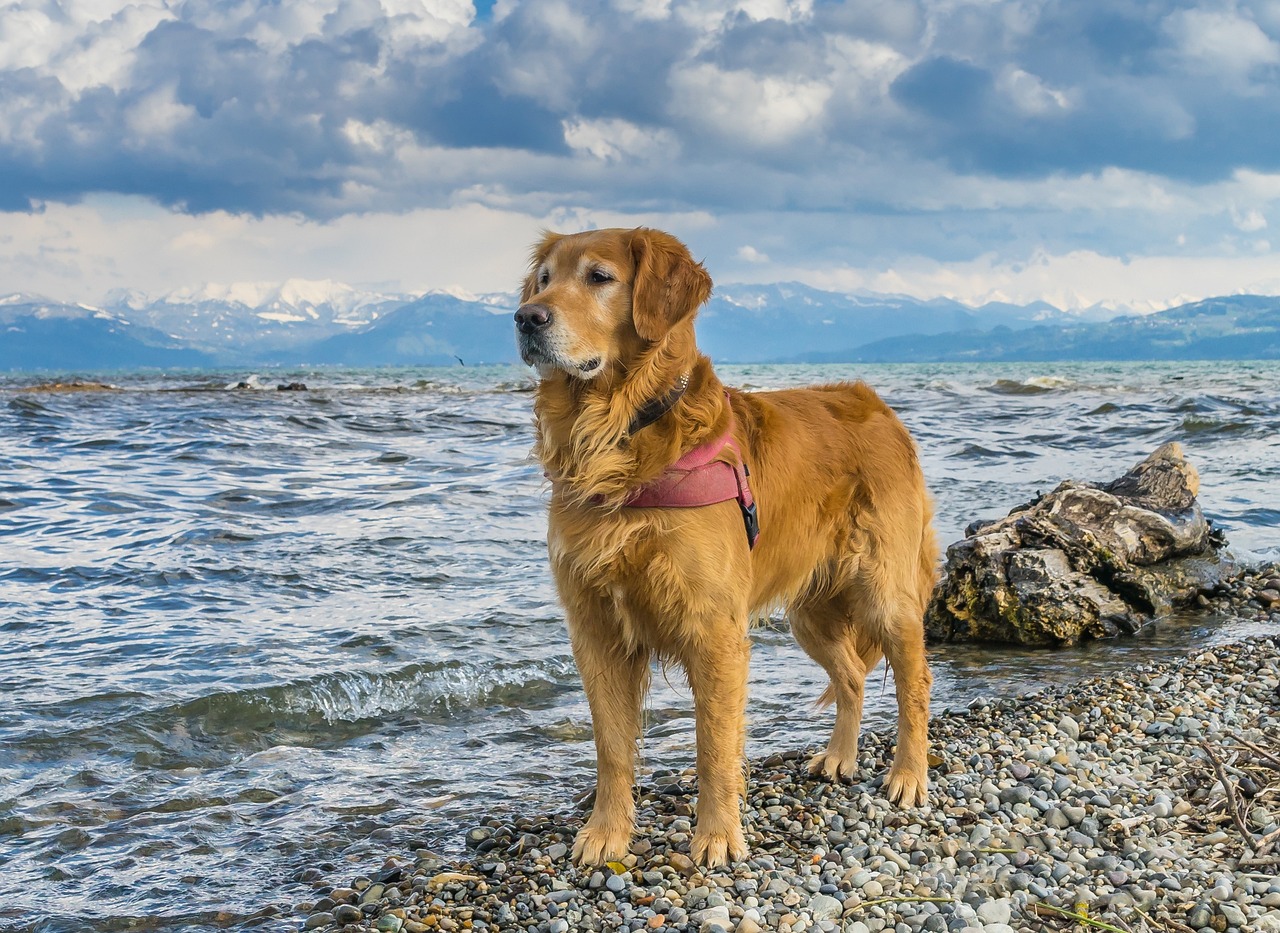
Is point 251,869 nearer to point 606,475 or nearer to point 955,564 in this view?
point 606,475

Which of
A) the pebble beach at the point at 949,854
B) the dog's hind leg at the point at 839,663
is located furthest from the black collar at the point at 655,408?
the pebble beach at the point at 949,854

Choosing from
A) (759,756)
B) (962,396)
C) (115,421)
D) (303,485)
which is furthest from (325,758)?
(962,396)

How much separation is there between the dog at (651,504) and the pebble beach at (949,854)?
24cm

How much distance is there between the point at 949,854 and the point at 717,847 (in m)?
0.94

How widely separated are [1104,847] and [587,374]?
9.17 feet

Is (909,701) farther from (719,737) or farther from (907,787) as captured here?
(719,737)

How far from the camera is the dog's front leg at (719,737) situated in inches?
169

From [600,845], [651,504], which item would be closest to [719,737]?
[600,845]

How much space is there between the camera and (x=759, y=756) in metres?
5.82

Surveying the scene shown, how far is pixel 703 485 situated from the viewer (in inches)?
168

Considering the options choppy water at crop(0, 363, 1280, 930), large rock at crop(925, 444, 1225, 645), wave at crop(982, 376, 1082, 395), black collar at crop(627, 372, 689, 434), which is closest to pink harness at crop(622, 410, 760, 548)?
black collar at crop(627, 372, 689, 434)

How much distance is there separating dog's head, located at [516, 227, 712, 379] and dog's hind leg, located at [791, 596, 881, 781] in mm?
1856

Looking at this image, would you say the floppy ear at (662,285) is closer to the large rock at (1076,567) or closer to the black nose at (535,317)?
the black nose at (535,317)

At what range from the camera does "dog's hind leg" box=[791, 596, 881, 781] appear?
5.30 m
